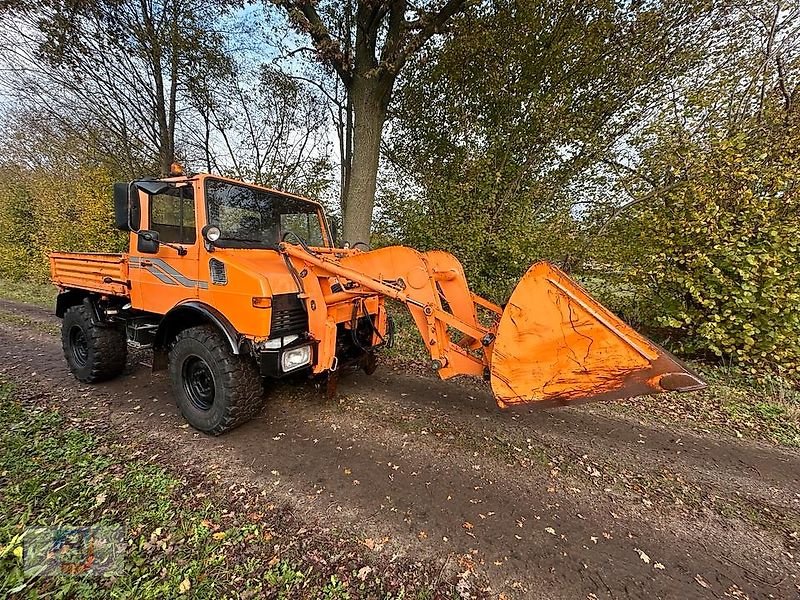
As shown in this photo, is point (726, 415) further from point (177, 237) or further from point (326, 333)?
point (177, 237)

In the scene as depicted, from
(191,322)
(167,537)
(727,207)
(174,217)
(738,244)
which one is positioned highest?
(727,207)

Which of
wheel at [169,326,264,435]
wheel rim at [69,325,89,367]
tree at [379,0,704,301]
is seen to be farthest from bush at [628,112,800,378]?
wheel rim at [69,325,89,367]

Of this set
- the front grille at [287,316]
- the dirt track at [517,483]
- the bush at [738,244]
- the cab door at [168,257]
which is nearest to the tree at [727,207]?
the bush at [738,244]

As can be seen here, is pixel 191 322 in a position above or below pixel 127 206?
below

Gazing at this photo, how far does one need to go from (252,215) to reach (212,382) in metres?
1.71

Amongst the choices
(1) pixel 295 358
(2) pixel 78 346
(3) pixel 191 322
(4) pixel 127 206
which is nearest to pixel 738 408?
(1) pixel 295 358

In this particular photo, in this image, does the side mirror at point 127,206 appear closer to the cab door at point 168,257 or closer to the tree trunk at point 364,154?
the cab door at point 168,257

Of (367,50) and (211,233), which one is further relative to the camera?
(367,50)

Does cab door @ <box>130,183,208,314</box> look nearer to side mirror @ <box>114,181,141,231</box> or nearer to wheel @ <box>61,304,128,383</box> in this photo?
side mirror @ <box>114,181,141,231</box>

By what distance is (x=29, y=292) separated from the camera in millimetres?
9961

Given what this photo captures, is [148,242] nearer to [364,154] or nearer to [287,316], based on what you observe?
[287,316]

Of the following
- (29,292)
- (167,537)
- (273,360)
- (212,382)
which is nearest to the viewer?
(167,537)

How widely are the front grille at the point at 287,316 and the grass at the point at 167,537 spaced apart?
1.27 meters

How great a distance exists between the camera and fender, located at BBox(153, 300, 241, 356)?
3119 millimetres
